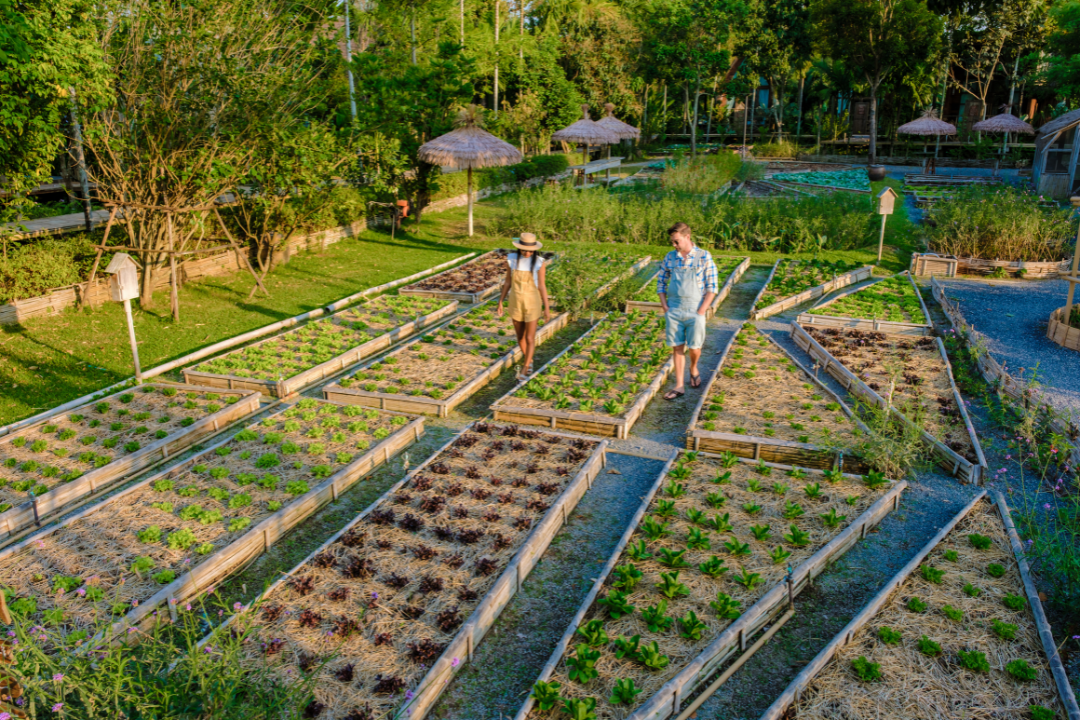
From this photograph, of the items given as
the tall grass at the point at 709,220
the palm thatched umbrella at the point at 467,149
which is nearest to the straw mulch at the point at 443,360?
the palm thatched umbrella at the point at 467,149

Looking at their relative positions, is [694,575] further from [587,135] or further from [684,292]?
[587,135]

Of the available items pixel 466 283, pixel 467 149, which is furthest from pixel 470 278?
pixel 467 149

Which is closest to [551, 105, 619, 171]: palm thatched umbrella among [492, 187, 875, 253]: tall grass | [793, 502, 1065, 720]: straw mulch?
[492, 187, 875, 253]: tall grass

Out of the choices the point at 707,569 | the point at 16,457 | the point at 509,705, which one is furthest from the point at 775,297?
the point at 16,457

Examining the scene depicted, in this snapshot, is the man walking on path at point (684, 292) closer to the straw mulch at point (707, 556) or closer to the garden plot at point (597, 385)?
the garden plot at point (597, 385)

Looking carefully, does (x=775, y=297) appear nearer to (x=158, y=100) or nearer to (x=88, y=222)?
(x=158, y=100)

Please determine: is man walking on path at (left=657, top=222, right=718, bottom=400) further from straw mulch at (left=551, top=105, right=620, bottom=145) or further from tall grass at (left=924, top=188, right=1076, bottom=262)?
straw mulch at (left=551, top=105, right=620, bottom=145)
